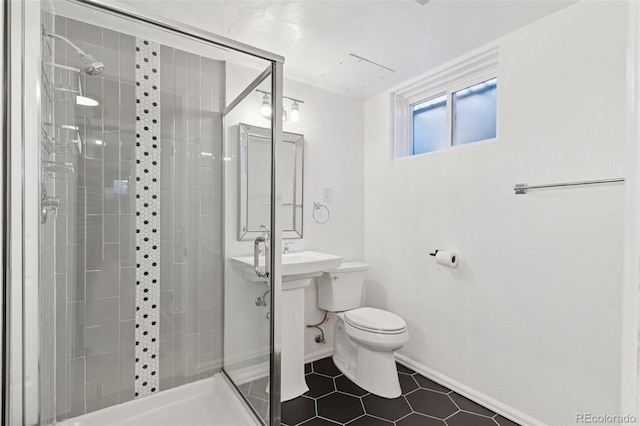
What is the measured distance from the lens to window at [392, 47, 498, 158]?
2.08 m

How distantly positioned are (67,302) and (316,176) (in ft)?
5.86

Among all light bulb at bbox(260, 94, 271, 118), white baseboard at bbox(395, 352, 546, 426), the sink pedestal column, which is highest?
light bulb at bbox(260, 94, 271, 118)

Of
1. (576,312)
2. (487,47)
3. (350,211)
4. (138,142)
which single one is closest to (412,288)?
(350,211)

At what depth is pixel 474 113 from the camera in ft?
7.21

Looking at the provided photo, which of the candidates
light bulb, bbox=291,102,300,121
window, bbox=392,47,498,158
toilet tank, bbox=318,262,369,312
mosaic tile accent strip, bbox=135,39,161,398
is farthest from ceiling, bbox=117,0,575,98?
toilet tank, bbox=318,262,369,312

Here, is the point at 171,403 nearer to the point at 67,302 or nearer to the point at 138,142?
the point at 67,302

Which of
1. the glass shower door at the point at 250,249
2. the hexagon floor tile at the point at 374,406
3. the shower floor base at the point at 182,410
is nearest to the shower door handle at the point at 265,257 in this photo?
the glass shower door at the point at 250,249

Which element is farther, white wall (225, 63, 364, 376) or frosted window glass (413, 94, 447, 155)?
frosted window glass (413, 94, 447, 155)

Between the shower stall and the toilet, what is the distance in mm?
753

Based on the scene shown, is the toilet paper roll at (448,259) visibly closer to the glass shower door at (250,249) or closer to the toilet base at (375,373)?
the toilet base at (375,373)

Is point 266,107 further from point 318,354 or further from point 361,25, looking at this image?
point 318,354

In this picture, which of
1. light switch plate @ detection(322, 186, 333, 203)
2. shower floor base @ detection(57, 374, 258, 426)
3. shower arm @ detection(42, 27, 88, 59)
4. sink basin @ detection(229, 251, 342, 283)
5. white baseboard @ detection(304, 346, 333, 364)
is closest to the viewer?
shower arm @ detection(42, 27, 88, 59)

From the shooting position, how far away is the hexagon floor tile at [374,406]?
1768 mm

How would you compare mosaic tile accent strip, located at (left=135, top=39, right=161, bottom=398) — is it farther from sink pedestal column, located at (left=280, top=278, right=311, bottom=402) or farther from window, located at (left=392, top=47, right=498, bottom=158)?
window, located at (left=392, top=47, right=498, bottom=158)
